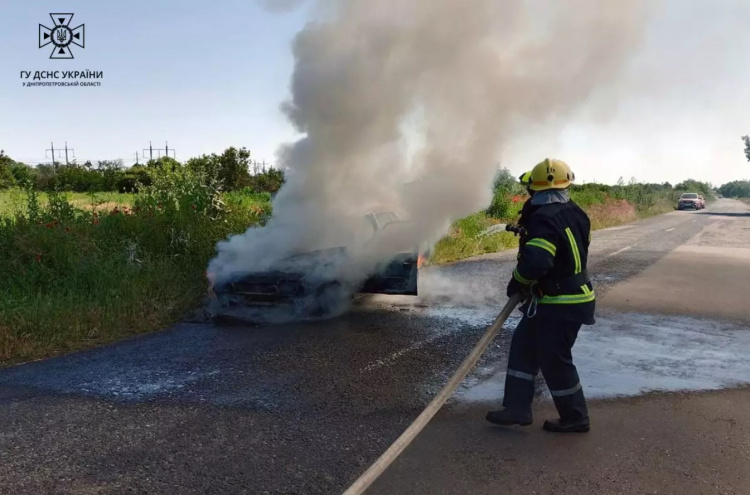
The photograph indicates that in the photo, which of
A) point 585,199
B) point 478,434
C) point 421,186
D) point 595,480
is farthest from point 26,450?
point 585,199

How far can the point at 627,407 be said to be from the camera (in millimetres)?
3979

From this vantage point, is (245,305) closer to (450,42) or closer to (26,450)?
(26,450)

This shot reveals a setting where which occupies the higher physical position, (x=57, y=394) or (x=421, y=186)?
(x=421, y=186)

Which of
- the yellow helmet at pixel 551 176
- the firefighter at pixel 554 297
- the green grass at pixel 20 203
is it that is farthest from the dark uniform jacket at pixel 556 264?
the green grass at pixel 20 203

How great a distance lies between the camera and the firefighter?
348 centimetres

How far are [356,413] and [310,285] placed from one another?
266cm

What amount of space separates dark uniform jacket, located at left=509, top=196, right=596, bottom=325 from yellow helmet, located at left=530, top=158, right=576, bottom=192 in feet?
0.49

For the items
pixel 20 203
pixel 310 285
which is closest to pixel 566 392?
pixel 310 285

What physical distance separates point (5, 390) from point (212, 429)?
192cm

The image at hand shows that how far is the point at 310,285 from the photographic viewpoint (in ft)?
20.5

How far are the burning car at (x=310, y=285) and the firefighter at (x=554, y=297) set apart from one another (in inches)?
116

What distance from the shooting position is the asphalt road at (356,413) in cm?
292

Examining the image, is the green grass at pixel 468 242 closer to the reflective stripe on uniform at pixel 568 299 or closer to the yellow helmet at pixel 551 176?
the yellow helmet at pixel 551 176

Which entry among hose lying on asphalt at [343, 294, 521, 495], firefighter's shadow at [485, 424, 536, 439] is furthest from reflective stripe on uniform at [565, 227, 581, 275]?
firefighter's shadow at [485, 424, 536, 439]
